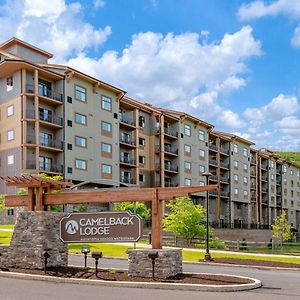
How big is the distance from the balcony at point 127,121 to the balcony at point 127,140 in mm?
1611

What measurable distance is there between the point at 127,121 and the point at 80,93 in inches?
413

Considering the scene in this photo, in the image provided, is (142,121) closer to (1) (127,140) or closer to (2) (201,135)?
(1) (127,140)

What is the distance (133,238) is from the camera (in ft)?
55.4

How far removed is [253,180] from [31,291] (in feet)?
285

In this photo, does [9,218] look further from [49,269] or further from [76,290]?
[76,290]

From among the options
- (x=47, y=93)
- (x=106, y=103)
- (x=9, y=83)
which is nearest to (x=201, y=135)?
(x=106, y=103)

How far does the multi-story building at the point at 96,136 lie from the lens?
163ft

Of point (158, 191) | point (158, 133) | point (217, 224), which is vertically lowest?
point (217, 224)

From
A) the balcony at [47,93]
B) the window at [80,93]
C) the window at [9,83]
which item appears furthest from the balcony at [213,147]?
the window at [9,83]

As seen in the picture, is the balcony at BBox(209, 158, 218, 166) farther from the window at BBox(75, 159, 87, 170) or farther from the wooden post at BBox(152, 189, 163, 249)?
the wooden post at BBox(152, 189, 163, 249)

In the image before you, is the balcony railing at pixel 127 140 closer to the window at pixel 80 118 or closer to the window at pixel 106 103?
the window at pixel 106 103

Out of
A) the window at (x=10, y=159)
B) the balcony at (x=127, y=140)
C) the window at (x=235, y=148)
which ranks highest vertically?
the window at (x=235, y=148)

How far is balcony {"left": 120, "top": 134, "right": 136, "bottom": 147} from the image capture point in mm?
61791

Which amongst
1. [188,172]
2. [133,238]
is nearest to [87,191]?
[133,238]
